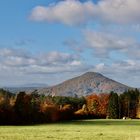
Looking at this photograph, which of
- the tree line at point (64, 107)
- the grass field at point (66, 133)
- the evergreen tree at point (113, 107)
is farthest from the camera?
the evergreen tree at point (113, 107)

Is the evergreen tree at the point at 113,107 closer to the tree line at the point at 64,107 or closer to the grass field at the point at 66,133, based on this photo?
the tree line at the point at 64,107

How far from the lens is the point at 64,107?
157875 mm

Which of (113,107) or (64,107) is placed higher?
(113,107)

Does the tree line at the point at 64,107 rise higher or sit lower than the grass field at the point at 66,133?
higher

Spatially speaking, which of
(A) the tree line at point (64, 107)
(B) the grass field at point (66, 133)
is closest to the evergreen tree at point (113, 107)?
(A) the tree line at point (64, 107)

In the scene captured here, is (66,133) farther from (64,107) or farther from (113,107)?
(113,107)

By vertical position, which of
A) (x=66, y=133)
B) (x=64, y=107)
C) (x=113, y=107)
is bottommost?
(x=66, y=133)

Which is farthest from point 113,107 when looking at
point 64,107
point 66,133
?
point 66,133

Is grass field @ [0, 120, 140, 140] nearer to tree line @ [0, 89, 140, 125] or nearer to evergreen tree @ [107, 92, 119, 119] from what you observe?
tree line @ [0, 89, 140, 125]

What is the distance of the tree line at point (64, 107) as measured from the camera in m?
123

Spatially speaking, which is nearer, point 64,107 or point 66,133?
point 66,133

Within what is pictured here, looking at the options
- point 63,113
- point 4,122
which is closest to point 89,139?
point 4,122

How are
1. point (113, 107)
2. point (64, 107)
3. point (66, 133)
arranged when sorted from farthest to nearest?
point (113, 107)
point (64, 107)
point (66, 133)

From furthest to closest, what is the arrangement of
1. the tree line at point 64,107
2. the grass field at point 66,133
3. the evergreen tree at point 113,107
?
the evergreen tree at point 113,107 < the tree line at point 64,107 < the grass field at point 66,133
